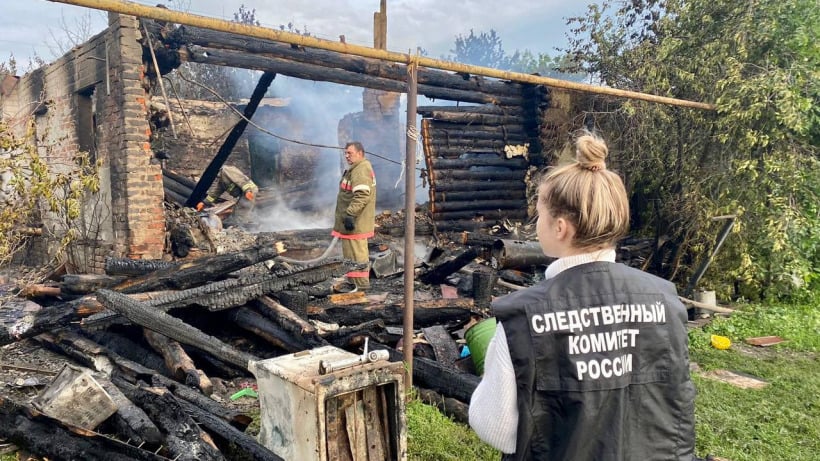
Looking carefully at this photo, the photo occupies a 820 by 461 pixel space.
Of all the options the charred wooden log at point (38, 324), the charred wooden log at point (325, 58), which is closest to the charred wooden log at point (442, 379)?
the charred wooden log at point (38, 324)

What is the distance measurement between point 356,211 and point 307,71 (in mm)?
3159

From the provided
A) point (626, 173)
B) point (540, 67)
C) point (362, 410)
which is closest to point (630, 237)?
point (626, 173)

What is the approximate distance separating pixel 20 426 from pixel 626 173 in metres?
9.80

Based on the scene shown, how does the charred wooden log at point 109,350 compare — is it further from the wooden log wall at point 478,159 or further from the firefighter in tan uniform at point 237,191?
the firefighter in tan uniform at point 237,191

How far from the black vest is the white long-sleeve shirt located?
2 cm

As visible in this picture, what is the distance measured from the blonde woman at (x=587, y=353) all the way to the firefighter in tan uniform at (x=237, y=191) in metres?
12.3

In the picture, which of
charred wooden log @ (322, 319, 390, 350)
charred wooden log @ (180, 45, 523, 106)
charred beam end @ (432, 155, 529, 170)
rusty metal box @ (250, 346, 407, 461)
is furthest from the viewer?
charred beam end @ (432, 155, 529, 170)

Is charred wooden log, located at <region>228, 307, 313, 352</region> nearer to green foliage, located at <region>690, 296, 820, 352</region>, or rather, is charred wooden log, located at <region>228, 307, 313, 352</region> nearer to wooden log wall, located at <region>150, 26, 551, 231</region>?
green foliage, located at <region>690, 296, 820, 352</region>

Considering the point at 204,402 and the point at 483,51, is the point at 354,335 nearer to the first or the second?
the point at 204,402

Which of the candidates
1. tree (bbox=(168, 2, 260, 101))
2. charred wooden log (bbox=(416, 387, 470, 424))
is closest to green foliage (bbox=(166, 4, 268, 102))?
tree (bbox=(168, 2, 260, 101))

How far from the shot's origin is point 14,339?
4699mm

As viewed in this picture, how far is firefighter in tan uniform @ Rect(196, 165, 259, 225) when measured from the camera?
1329 cm

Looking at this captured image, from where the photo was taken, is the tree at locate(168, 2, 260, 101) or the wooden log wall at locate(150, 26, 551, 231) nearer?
the wooden log wall at locate(150, 26, 551, 231)

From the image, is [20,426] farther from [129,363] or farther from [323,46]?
[323,46]
